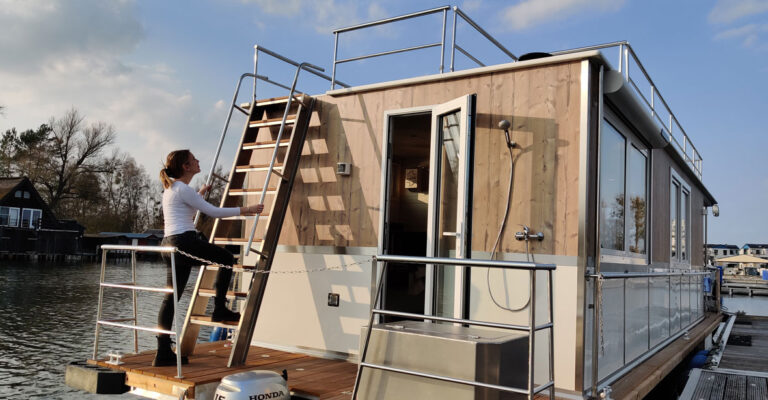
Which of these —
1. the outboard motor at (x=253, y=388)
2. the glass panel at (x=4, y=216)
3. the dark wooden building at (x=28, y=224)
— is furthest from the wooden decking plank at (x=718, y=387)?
the glass panel at (x=4, y=216)

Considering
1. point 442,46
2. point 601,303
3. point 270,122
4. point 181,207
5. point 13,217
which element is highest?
point 442,46

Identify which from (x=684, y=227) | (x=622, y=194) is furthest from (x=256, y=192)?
(x=684, y=227)

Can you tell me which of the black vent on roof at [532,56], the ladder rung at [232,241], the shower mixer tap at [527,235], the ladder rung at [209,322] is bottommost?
the ladder rung at [209,322]

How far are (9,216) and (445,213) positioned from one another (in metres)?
45.6

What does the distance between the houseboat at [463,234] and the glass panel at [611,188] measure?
3cm

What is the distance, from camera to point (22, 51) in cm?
3144

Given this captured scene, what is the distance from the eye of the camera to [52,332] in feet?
44.8

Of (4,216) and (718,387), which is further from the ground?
(4,216)

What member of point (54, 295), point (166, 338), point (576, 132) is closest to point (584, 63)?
point (576, 132)

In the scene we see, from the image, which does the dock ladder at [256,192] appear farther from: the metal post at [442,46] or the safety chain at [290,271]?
the metal post at [442,46]

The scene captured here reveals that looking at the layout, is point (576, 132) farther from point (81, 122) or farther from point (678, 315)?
point (81, 122)

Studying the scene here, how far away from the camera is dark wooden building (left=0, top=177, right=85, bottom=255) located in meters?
39.7

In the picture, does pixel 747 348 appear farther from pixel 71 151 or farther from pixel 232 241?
pixel 71 151

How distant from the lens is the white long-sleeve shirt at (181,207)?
4.10m
